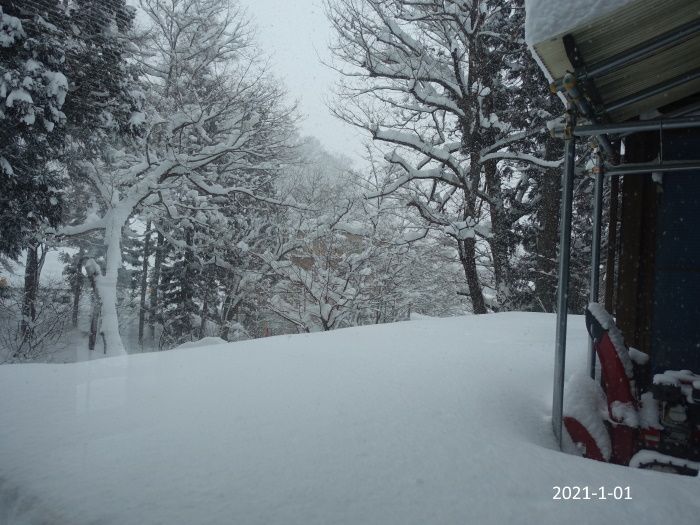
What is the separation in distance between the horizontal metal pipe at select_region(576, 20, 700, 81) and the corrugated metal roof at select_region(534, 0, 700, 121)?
5 cm

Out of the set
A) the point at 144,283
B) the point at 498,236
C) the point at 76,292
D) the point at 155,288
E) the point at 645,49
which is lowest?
the point at 155,288

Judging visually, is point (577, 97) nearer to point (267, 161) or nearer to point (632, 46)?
point (632, 46)

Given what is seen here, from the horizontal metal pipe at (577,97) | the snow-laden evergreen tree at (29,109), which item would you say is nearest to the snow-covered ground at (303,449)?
the horizontal metal pipe at (577,97)

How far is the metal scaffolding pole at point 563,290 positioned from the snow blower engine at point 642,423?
127mm

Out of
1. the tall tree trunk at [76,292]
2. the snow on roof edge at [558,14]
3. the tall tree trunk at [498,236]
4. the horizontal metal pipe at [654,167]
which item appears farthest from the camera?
the tall tree trunk at [76,292]

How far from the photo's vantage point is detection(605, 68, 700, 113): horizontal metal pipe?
2.69 metres

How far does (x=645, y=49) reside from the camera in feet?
7.20

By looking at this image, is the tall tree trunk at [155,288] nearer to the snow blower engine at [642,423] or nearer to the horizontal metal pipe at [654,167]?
the horizontal metal pipe at [654,167]

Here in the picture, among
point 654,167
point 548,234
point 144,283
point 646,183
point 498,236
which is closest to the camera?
point 654,167

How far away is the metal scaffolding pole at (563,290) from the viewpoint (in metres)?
2.37

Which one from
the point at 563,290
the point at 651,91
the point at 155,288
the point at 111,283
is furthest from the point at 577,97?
the point at 155,288
